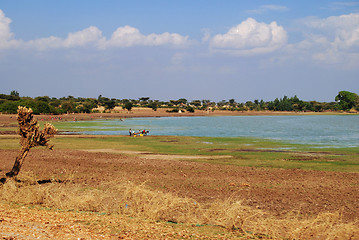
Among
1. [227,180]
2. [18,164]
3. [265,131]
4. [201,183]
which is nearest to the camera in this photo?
[18,164]

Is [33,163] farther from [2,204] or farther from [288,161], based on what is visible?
[288,161]

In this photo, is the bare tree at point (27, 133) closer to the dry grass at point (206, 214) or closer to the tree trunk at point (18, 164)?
the tree trunk at point (18, 164)

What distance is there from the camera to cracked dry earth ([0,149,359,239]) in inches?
364

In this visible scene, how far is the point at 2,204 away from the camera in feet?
38.2

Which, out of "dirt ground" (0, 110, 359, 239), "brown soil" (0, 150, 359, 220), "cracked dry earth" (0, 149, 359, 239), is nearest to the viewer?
"cracked dry earth" (0, 149, 359, 239)

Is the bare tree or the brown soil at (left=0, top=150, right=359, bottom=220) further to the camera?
the bare tree

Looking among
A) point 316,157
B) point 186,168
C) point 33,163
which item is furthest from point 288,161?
point 33,163

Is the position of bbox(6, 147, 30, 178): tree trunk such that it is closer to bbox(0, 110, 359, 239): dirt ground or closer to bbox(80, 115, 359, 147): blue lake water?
bbox(0, 110, 359, 239): dirt ground

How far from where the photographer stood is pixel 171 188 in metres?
17.1

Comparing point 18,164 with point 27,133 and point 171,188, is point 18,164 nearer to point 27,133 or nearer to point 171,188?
point 27,133

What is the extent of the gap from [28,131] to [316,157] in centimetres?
2236

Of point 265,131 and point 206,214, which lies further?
point 265,131

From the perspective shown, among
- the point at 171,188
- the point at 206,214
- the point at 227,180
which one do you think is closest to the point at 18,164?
the point at 171,188

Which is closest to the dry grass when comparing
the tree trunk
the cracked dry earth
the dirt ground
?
the cracked dry earth
